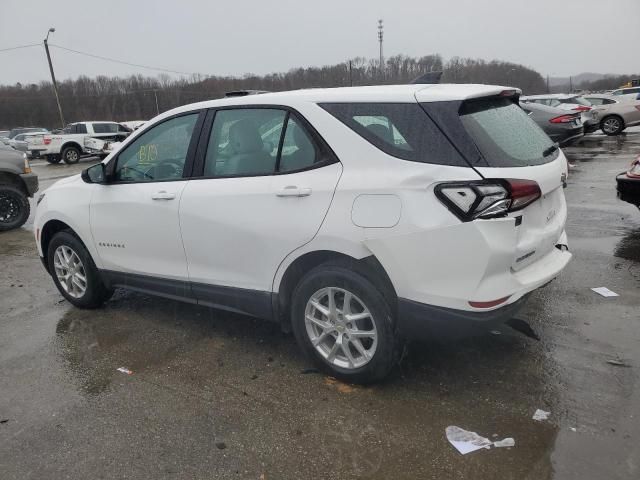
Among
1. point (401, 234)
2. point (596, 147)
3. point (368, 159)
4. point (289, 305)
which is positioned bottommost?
point (596, 147)

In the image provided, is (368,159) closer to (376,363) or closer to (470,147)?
(470,147)

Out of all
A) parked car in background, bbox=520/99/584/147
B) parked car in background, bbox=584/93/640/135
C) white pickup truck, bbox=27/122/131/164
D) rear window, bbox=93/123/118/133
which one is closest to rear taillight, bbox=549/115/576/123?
parked car in background, bbox=520/99/584/147

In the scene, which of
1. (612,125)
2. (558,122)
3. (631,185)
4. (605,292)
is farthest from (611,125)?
(605,292)

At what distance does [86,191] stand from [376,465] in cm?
331

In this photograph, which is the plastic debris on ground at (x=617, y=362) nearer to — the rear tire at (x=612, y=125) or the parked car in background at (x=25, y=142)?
the parked car in background at (x=25, y=142)

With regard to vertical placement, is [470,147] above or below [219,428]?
above

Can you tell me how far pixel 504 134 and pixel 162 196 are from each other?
7.77ft

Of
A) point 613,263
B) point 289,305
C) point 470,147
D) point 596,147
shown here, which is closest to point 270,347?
point 289,305

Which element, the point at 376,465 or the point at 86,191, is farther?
the point at 86,191

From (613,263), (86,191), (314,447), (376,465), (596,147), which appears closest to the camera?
(376,465)

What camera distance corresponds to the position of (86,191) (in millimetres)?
4387

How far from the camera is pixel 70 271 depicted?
15.4ft

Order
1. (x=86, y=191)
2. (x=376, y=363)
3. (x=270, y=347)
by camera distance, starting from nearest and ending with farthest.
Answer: (x=376, y=363) < (x=270, y=347) < (x=86, y=191)

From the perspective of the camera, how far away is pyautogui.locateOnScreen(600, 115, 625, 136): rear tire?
19859mm
